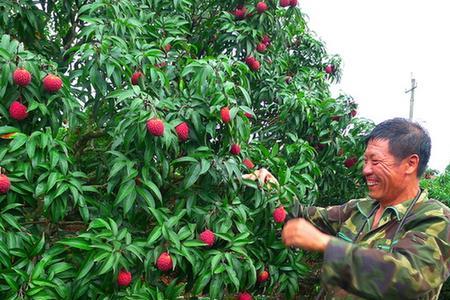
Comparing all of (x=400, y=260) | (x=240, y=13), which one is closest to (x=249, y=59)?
(x=240, y=13)

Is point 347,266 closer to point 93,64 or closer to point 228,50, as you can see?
point 93,64

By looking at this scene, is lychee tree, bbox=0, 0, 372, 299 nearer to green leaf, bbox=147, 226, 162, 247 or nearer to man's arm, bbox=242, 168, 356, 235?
green leaf, bbox=147, 226, 162, 247

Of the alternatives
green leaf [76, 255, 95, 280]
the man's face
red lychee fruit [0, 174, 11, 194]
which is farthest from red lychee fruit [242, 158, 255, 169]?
red lychee fruit [0, 174, 11, 194]

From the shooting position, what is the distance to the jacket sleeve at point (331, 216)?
79.8 inches

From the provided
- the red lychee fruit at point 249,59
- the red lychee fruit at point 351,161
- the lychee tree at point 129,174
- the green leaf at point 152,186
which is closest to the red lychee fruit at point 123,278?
the lychee tree at point 129,174

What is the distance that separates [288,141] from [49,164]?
194cm

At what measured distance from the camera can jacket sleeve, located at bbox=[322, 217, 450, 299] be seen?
4.82ft

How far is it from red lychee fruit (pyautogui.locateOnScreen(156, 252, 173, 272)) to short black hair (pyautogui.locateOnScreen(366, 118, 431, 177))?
1.00 metres

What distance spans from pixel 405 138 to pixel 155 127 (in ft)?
3.25

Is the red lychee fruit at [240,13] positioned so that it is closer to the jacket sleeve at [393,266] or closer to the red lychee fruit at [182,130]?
the red lychee fruit at [182,130]

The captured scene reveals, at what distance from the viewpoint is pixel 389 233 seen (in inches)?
68.0

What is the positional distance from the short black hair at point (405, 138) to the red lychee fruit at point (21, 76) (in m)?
1.45

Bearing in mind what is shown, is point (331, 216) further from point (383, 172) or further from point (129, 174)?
point (129, 174)

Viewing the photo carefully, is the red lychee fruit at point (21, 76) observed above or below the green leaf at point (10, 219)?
above
